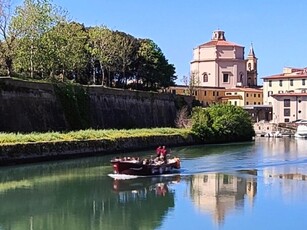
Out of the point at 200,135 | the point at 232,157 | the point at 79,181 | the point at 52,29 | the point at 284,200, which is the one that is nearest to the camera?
the point at 284,200

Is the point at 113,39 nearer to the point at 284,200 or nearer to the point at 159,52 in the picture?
the point at 159,52

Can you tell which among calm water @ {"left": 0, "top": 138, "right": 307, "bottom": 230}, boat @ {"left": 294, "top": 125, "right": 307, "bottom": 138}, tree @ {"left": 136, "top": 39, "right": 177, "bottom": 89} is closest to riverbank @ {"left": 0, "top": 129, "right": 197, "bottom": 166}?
calm water @ {"left": 0, "top": 138, "right": 307, "bottom": 230}

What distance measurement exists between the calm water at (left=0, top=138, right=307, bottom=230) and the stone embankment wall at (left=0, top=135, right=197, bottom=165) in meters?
0.84

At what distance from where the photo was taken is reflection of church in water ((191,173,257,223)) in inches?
873

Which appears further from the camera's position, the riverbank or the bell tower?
the bell tower

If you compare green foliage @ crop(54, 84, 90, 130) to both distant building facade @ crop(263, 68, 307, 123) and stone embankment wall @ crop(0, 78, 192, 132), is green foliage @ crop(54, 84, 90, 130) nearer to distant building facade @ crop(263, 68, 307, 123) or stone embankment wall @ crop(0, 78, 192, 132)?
stone embankment wall @ crop(0, 78, 192, 132)

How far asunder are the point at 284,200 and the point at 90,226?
8.44 meters

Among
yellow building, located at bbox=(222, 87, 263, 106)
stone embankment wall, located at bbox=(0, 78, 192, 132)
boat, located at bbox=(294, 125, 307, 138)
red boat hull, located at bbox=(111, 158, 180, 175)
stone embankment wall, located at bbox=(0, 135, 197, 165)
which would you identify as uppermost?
yellow building, located at bbox=(222, 87, 263, 106)

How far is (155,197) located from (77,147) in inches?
622

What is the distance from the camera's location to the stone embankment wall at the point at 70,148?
3384 cm

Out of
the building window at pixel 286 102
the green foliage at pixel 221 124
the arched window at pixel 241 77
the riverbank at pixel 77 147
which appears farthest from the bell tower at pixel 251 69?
the riverbank at pixel 77 147

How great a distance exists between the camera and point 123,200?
78.5 ft

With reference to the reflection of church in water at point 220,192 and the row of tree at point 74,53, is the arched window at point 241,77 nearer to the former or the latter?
the row of tree at point 74,53

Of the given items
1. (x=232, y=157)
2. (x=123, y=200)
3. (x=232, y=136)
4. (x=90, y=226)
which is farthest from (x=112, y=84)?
(x=90, y=226)
